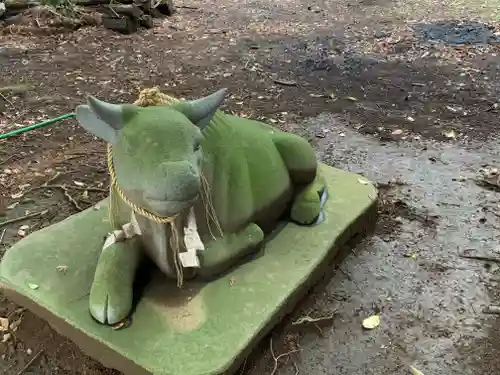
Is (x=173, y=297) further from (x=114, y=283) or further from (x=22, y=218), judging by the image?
(x=22, y=218)

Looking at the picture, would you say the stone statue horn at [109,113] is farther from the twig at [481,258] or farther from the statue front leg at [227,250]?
the twig at [481,258]

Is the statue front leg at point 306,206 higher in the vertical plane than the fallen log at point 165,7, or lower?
higher

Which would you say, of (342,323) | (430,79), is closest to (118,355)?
(342,323)

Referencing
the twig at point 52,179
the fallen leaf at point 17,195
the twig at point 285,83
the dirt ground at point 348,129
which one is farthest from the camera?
the twig at point 285,83

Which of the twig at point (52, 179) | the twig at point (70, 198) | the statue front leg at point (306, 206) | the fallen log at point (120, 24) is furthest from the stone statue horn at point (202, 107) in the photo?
the fallen log at point (120, 24)

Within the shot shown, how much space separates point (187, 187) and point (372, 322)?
120 centimetres

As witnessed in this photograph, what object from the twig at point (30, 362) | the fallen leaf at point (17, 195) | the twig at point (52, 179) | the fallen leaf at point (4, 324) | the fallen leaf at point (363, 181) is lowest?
the fallen leaf at point (17, 195)

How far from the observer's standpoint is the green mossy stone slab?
2.29 metres

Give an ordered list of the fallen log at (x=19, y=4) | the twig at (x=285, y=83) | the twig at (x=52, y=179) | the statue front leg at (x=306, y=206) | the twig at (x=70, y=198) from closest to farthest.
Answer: the statue front leg at (x=306, y=206) < the twig at (x=70, y=198) < the twig at (x=52, y=179) < the twig at (x=285, y=83) < the fallen log at (x=19, y=4)

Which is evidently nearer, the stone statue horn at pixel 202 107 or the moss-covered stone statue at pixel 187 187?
the moss-covered stone statue at pixel 187 187

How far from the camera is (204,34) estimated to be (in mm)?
6457

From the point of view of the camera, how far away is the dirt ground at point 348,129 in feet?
8.57

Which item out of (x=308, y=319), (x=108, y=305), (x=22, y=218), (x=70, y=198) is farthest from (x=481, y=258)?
(x=22, y=218)

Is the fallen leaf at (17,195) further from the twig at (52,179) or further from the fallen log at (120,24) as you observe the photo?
the fallen log at (120,24)
